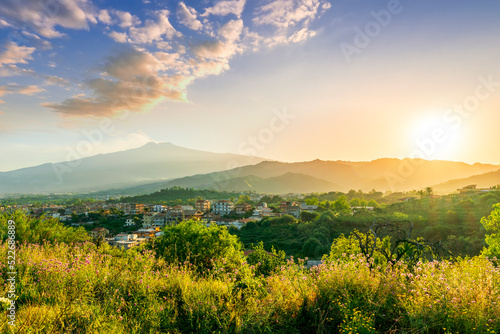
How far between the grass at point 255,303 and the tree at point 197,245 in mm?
2548

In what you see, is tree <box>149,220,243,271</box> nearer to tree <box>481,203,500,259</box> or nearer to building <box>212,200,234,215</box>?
tree <box>481,203,500,259</box>

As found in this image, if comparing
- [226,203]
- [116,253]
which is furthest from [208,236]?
[226,203]

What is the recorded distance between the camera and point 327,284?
13.4ft

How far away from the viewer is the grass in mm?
3250

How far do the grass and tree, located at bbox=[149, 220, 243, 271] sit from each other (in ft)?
8.36

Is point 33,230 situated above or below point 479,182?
above

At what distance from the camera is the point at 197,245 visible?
25.5 feet

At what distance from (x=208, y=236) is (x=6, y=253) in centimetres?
454

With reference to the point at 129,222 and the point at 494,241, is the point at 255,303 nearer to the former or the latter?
the point at 494,241

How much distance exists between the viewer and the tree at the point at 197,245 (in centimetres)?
714

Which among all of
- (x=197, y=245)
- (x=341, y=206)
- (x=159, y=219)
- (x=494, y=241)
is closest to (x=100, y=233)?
(x=197, y=245)

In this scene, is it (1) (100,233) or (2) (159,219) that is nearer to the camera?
(1) (100,233)

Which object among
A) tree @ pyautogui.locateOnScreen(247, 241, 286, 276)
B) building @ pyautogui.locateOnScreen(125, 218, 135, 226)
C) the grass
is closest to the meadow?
the grass

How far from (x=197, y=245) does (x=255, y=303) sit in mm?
4488
